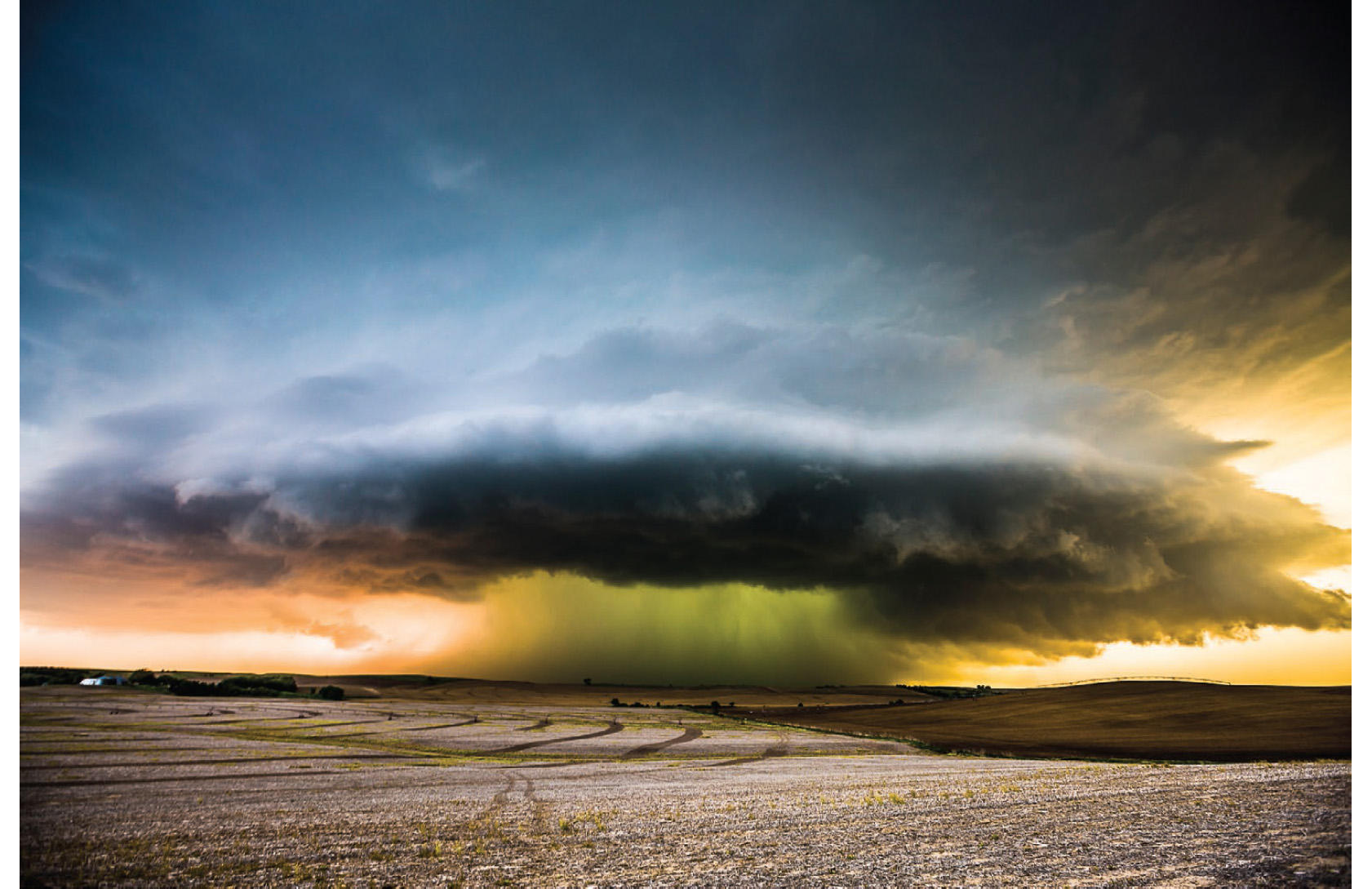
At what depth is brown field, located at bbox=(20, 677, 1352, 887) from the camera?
24047 millimetres

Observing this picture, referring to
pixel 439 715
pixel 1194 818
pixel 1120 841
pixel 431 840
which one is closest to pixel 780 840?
pixel 1120 841

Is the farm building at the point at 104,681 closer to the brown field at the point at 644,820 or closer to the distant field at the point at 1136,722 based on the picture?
the brown field at the point at 644,820

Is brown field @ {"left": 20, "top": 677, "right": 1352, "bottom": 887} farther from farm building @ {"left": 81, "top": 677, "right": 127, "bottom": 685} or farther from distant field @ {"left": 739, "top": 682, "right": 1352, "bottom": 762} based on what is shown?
farm building @ {"left": 81, "top": 677, "right": 127, "bottom": 685}

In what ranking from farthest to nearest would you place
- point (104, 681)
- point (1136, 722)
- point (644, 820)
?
point (104, 681) < point (1136, 722) < point (644, 820)

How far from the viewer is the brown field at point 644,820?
24047 millimetres

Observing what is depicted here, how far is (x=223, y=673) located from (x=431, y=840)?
181458 mm

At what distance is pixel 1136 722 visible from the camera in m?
110

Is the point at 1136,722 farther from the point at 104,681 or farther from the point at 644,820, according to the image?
the point at 104,681

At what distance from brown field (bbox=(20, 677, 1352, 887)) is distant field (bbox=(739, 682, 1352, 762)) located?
12712mm

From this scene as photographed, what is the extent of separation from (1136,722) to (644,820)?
10753cm

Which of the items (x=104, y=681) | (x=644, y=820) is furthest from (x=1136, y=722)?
(x=104, y=681)

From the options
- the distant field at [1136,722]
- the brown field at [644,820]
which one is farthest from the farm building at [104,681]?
the distant field at [1136,722]

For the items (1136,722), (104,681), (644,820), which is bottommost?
(104,681)

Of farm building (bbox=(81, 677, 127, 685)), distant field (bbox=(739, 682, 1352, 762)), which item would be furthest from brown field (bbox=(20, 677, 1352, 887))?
farm building (bbox=(81, 677, 127, 685))
